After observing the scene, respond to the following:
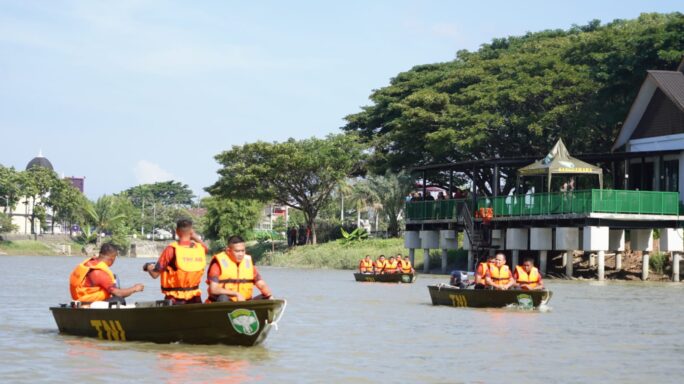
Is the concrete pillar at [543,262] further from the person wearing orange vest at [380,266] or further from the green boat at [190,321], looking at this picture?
the green boat at [190,321]

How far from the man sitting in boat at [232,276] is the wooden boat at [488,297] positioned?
11.0 metres

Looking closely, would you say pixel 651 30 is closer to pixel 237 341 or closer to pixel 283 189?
pixel 283 189

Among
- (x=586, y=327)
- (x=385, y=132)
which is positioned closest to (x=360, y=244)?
(x=385, y=132)

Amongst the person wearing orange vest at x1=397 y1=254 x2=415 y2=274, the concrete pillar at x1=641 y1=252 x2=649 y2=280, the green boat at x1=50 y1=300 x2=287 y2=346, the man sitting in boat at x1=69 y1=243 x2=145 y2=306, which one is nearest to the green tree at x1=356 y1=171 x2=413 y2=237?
the person wearing orange vest at x1=397 y1=254 x2=415 y2=274

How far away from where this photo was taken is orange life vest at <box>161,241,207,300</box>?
1780 cm

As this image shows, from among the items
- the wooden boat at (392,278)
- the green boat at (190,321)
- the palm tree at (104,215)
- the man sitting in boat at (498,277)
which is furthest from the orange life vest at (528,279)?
the palm tree at (104,215)

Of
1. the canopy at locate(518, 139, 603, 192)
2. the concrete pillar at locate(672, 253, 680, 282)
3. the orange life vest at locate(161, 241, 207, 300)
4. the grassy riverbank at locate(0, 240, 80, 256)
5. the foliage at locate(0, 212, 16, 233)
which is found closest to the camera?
the orange life vest at locate(161, 241, 207, 300)

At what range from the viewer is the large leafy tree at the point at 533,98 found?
55125 mm

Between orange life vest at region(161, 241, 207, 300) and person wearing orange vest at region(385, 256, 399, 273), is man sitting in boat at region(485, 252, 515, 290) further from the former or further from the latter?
person wearing orange vest at region(385, 256, 399, 273)

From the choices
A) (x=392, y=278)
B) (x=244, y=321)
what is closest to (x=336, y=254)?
(x=392, y=278)

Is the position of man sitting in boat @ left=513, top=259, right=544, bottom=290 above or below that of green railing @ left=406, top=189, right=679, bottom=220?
below

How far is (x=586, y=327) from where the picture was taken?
2411 cm

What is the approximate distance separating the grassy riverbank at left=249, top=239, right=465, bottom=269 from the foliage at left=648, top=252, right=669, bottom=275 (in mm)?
12193

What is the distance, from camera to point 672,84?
4878 cm
